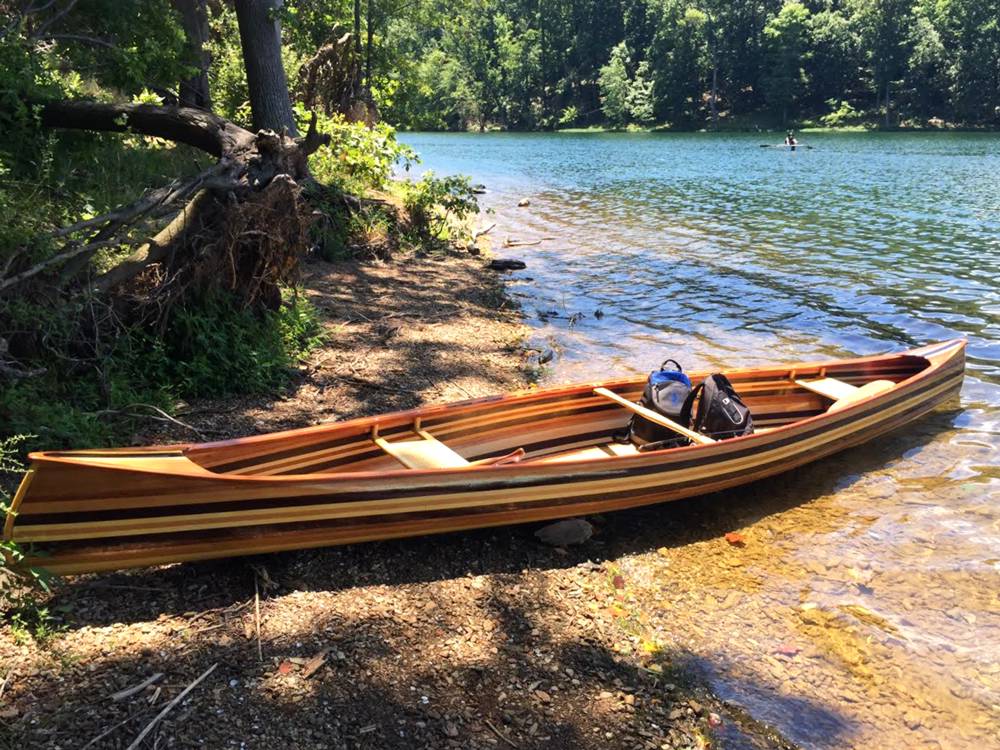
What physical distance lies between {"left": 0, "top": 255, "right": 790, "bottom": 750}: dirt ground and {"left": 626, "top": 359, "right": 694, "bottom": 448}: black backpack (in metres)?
1.12

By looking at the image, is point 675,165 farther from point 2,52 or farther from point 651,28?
point 651,28

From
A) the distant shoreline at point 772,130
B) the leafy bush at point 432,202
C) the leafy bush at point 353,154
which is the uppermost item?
the distant shoreline at point 772,130

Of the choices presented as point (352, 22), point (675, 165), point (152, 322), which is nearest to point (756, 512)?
point (152, 322)

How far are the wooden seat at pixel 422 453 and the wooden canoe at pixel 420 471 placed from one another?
0.02 meters

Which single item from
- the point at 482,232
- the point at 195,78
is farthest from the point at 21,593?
the point at 482,232

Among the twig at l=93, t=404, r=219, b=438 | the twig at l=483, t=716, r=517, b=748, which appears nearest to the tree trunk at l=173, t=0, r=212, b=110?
the twig at l=93, t=404, r=219, b=438

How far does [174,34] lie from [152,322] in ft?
14.1

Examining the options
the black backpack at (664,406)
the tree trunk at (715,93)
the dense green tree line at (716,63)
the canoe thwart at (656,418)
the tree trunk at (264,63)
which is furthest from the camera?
the tree trunk at (715,93)

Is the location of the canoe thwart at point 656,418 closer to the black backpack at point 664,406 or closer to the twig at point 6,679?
the black backpack at point 664,406

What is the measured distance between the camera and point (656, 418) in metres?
6.13

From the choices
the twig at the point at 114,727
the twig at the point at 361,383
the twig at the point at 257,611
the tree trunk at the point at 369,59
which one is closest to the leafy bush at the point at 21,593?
the twig at the point at 114,727

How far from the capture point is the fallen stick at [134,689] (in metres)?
3.23

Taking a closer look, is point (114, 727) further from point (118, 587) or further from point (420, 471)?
point (420, 471)

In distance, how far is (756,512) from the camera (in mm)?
5938
